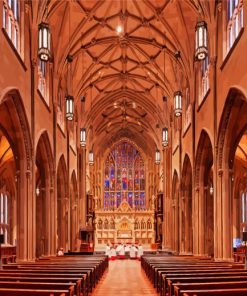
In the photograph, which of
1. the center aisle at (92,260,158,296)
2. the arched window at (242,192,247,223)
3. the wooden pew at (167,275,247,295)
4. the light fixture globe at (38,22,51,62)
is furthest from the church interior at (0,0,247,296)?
the wooden pew at (167,275,247,295)

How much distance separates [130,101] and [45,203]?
2216cm

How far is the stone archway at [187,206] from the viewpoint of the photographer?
34.3 metres

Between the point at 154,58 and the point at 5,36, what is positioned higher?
the point at 154,58

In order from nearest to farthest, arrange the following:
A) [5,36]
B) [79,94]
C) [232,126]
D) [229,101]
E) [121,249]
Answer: [5,36] < [229,101] < [232,126] < [79,94] < [121,249]

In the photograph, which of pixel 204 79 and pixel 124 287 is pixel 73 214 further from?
pixel 124 287

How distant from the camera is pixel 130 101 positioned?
1966 inches

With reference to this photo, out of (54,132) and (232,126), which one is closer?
(232,126)

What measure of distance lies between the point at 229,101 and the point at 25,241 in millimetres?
10378

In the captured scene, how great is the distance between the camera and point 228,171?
23000 mm

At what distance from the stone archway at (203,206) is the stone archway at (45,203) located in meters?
8.07

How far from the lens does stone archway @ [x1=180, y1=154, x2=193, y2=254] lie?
34312mm

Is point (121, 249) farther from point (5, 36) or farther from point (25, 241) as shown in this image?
point (5, 36)

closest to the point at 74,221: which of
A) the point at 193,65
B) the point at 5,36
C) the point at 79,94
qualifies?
the point at 79,94

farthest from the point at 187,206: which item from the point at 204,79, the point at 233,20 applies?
the point at 233,20
